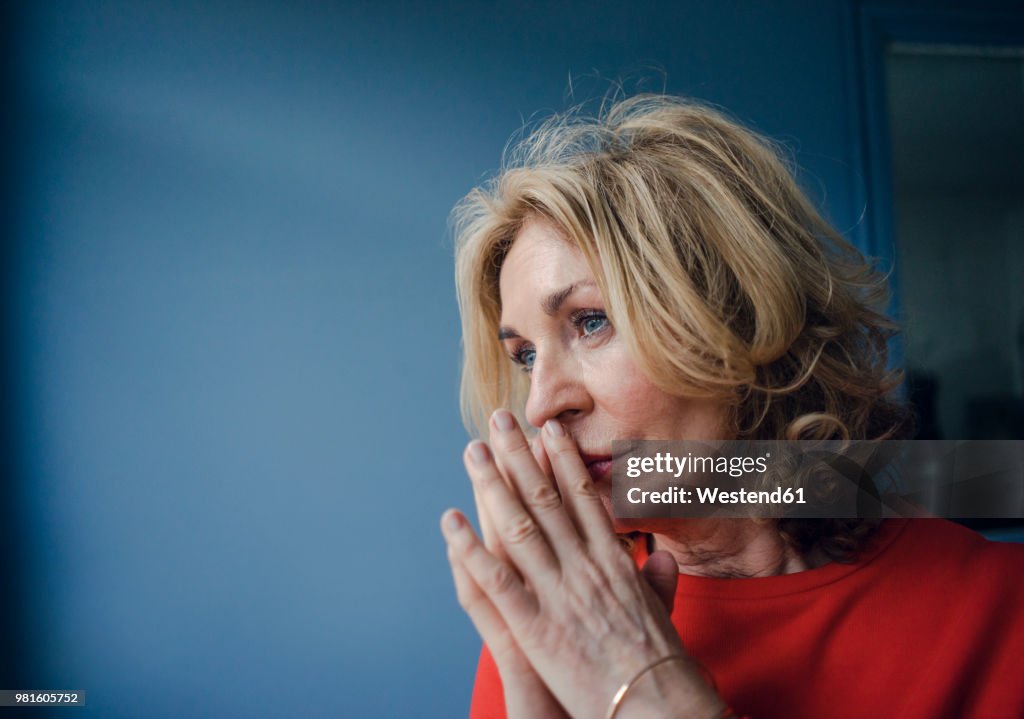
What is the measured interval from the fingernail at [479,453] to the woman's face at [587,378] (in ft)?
0.42

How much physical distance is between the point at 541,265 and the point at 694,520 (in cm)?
30

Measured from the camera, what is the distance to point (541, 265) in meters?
0.65

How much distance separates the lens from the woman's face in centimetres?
61

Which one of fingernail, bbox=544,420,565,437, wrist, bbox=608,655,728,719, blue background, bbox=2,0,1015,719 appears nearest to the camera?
wrist, bbox=608,655,728,719

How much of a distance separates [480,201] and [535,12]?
56cm

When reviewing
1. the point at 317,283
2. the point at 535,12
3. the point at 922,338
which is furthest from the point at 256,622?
the point at 922,338

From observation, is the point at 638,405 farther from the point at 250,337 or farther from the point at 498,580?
the point at 250,337

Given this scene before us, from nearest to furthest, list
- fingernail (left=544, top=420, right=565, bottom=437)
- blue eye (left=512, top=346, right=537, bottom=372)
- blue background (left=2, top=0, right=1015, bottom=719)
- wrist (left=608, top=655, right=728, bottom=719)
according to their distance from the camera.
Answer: wrist (left=608, top=655, right=728, bottom=719), fingernail (left=544, top=420, right=565, bottom=437), blue eye (left=512, top=346, right=537, bottom=372), blue background (left=2, top=0, right=1015, bottom=719)

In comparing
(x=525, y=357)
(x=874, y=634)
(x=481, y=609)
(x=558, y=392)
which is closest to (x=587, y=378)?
(x=558, y=392)

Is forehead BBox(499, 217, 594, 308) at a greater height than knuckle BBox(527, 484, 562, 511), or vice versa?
forehead BBox(499, 217, 594, 308)

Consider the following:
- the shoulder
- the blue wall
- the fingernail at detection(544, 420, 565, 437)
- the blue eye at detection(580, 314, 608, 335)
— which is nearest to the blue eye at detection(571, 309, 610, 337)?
the blue eye at detection(580, 314, 608, 335)

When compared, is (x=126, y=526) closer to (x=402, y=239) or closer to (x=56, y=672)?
(x=56, y=672)

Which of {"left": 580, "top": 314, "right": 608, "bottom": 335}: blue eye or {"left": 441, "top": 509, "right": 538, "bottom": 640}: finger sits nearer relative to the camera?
{"left": 441, "top": 509, "right": 538, "bottom": 640}: finger

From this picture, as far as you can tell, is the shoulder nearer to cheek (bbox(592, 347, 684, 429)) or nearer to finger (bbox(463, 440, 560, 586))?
cheek (bbox(592, 347, 684, 429))
